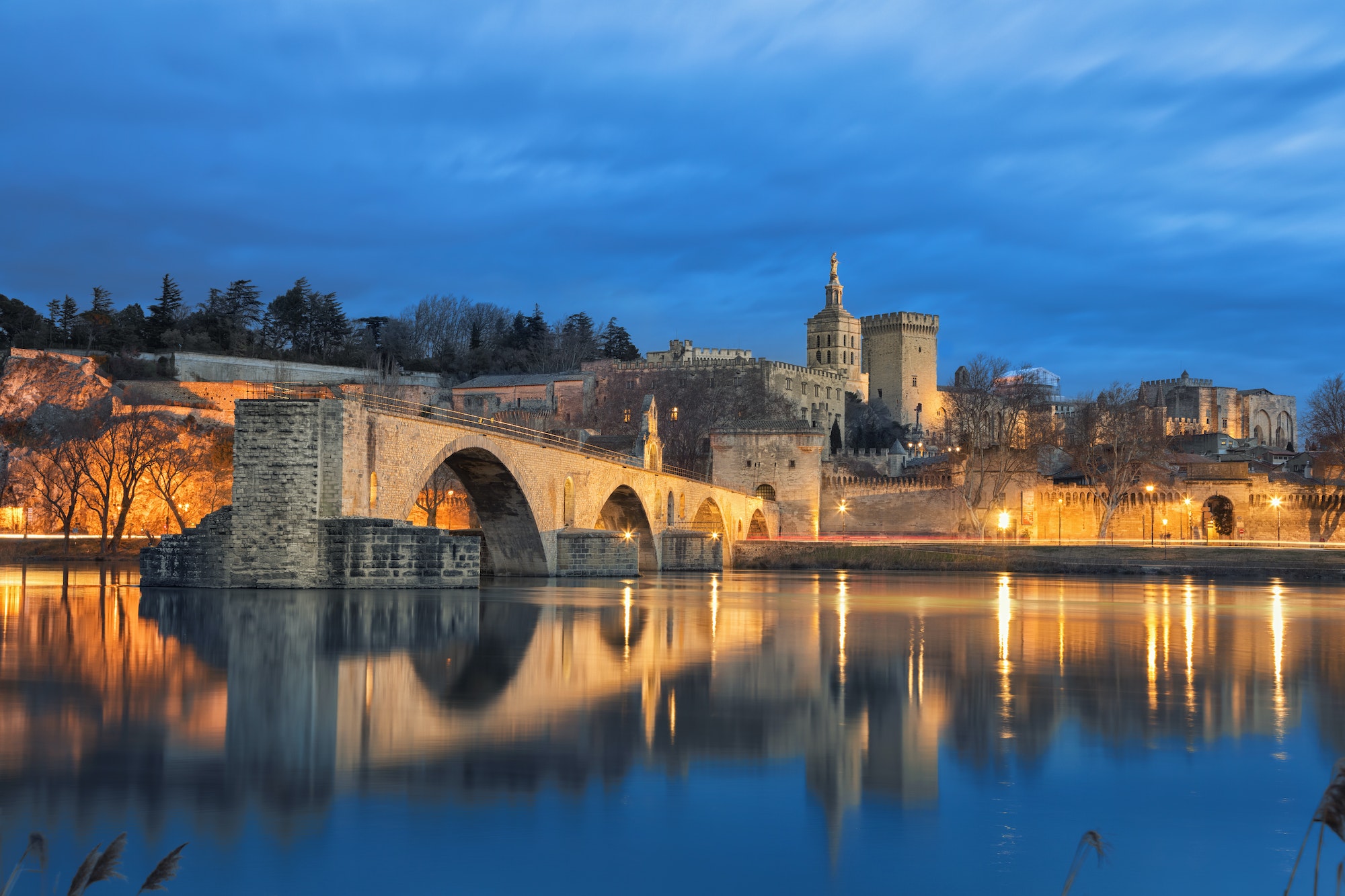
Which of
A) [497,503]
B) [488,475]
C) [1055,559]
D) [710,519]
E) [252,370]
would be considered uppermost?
[252,370]

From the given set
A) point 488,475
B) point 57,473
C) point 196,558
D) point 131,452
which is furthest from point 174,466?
point 196,558

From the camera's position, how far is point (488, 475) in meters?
33.7

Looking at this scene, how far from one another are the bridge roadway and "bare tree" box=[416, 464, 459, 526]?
11878 millimetres

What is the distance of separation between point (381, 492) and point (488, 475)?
6.53m

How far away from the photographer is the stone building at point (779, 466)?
6919cm

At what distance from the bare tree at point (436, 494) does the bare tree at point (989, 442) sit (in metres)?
28.5

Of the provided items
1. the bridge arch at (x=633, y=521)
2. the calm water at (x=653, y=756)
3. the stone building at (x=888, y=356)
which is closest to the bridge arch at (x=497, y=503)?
the bridge arch at (x=633, y=521)

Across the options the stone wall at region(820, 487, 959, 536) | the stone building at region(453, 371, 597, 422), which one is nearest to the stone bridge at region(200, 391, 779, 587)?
the stone wall at region(820, 487, 959, 536)

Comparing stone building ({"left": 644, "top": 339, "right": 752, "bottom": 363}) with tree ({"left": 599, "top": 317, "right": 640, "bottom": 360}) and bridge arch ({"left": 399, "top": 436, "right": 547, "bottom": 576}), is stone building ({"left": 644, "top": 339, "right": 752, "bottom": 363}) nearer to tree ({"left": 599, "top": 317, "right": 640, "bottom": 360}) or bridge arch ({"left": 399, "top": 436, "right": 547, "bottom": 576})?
tree ({"left": 599, "top": 317, "right": 640, "bottom": 360})

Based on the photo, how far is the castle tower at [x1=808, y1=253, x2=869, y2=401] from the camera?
404 ft

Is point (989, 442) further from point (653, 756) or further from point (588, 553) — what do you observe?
point (653, 756)

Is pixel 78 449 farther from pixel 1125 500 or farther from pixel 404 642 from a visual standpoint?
pixel 1125 500

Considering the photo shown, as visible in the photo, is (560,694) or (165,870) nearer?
(165,870)

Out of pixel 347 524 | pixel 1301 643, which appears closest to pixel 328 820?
pixel 1301 643
